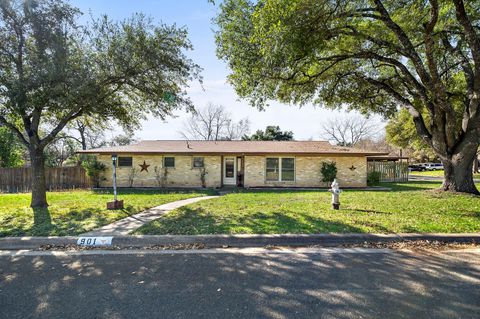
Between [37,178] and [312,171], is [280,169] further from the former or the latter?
[37,178]

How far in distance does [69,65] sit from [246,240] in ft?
24.4

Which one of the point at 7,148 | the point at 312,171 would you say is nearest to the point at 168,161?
the point at 312,171

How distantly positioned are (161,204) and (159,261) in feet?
18.6

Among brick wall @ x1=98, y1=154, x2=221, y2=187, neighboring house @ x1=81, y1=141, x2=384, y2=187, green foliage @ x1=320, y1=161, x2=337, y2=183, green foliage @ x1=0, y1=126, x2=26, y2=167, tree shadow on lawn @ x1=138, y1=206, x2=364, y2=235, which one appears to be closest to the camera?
tree shadow on lawn @ x1=138, y1=206, x2=364, y2=235

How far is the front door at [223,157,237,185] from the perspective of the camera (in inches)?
681

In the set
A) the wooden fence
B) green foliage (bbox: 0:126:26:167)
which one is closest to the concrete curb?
the wooden fence

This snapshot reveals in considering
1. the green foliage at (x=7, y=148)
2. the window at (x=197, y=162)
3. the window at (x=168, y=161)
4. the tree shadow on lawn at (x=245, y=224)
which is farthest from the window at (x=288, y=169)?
the green foliage at (x=7, y=148)

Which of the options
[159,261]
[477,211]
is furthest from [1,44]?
[477,211]

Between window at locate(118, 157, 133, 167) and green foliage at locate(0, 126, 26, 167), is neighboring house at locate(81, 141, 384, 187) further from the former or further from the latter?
green foliage at locate(0, 126, 26, 167)

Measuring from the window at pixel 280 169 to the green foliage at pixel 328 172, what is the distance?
1826 millimetres

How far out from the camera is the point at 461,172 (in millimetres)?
10445

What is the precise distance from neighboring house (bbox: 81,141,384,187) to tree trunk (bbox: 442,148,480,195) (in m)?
5.71

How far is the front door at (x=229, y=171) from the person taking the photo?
56.7 ft

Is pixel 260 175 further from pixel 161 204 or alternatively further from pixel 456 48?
pixel 456 48
